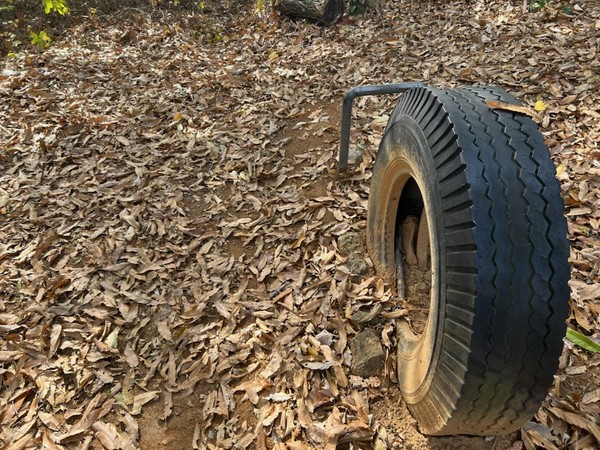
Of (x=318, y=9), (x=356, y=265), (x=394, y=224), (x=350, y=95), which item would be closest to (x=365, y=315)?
(x=356, y=265)

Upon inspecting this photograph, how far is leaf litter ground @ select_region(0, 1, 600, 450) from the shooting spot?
2441 millimetres

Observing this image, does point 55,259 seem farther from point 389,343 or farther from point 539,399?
point 539,399

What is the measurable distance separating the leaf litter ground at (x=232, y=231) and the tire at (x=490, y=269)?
66cm

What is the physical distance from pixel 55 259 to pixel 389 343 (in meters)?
2.86

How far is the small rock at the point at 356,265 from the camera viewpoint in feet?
9.80

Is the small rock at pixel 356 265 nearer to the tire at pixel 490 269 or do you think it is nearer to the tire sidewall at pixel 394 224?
the tire sidewall at pixel 394 224

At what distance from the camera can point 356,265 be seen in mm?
3031

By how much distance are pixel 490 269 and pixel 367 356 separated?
3.97ft

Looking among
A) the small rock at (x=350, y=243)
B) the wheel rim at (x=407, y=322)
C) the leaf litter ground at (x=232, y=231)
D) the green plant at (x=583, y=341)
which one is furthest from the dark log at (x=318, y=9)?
the green plant at (x=583, y=341)

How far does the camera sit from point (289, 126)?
478 cm

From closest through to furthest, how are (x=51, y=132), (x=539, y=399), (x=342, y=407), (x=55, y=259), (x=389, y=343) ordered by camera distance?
(x=539, y=399) → (x=342, y=407) → (x=389, y=343) → (x=55, y=259) → (x=51, y=132)

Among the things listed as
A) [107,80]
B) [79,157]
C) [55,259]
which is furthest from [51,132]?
[55,259]

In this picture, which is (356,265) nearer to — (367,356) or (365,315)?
(365,315)

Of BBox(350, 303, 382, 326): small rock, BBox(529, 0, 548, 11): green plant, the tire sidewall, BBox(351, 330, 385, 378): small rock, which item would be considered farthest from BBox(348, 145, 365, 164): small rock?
BBox(529, 0, 548, 11): green plant
